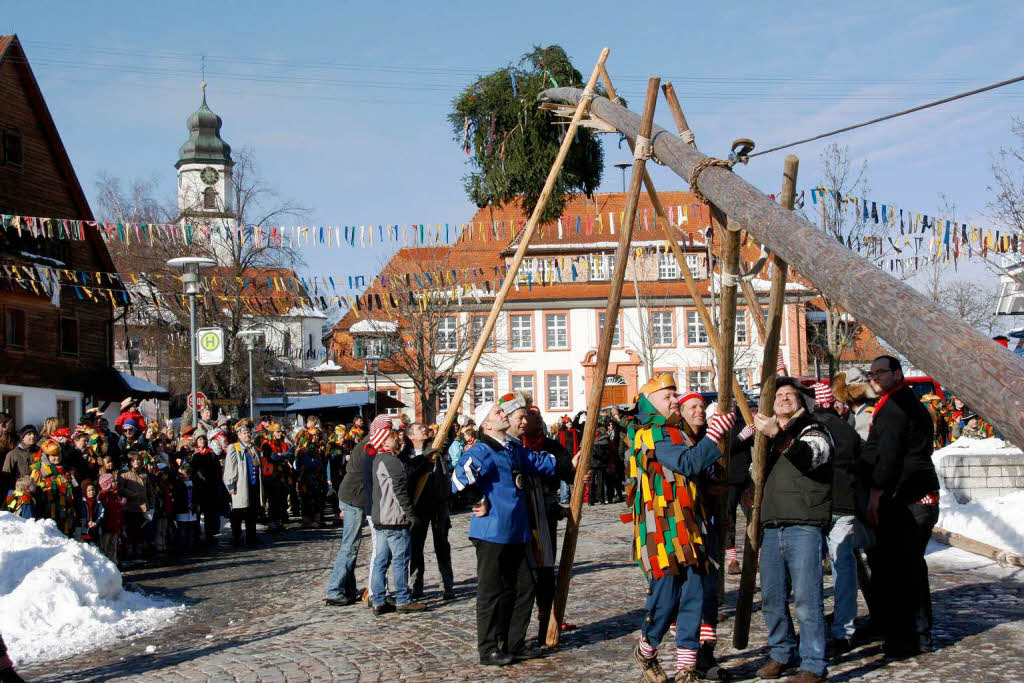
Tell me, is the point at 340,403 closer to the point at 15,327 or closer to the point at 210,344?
the point at 15,327

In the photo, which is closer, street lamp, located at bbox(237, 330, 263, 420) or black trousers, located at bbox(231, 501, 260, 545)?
black trousers, located at bbox(231, 501, 260, 545)

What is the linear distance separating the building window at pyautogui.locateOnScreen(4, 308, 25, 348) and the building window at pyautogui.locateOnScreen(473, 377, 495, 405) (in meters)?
30.0

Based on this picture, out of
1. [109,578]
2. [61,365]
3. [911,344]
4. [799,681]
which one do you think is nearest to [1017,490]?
[799,681]

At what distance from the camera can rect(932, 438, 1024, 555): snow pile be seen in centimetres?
1233

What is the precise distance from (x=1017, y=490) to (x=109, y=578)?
10956 mm

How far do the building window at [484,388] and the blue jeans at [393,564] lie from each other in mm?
48888

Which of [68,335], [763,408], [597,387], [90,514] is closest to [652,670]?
[763,408]

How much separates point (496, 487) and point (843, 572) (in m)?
2.48

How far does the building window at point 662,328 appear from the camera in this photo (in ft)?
191

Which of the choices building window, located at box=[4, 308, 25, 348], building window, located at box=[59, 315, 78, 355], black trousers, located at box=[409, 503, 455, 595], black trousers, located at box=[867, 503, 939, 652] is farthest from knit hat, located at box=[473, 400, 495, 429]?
building window, located at box=[59, 315, 78, 355]

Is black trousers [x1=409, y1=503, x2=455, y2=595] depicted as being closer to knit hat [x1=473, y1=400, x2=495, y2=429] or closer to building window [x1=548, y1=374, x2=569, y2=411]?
knit hat [x1=473, y1=400, x2=495, y2=429]

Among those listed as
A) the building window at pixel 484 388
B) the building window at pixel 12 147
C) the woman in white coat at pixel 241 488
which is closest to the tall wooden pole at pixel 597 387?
the woman in white coat at pixel 241 488

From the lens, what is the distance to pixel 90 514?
44.9 ft

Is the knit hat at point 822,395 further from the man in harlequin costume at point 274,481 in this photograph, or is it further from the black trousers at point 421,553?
the man in harlequin costume at point 274,481
